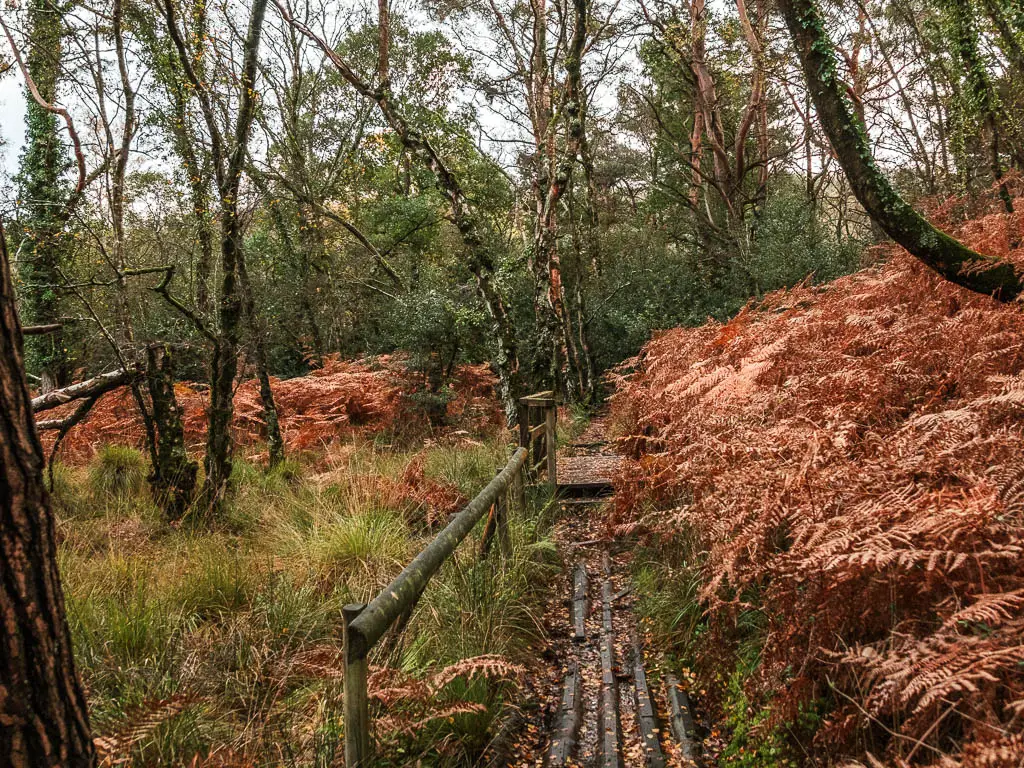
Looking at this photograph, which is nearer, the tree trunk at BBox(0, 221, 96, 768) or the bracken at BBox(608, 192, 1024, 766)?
the tree trunk at BBox(0, 221, 96, 768)

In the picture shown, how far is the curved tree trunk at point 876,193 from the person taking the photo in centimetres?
470

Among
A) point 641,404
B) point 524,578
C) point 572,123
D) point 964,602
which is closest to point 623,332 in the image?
point 572,123

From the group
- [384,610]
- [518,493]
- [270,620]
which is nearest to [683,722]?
[384,610]

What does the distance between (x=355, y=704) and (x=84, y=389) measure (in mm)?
4629

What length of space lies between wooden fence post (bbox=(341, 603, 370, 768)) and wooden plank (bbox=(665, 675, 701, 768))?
1567mm

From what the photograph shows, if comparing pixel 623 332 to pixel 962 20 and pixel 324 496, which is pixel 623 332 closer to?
pixel 962 20

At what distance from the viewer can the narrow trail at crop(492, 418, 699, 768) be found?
309 cm

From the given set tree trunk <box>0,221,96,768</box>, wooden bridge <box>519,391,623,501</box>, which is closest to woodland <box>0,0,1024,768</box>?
tree trunk <box>0,221,96,768</box>

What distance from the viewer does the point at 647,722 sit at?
10.8 feet

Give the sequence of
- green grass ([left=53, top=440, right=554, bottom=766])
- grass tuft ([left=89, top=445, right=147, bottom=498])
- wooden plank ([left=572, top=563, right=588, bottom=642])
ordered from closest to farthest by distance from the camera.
→ green grass ([left=53, top=440, right=554, bottom=766])
wooden plank ([left=572, top=563, right=588, bottom=642])
grass tuft ([left=89, top=445, right=147, bottom=498])

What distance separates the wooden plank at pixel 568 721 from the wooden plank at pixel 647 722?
326mm

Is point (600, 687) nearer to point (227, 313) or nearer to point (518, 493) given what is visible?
point (518, 493)

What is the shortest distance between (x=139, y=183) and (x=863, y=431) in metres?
14.4

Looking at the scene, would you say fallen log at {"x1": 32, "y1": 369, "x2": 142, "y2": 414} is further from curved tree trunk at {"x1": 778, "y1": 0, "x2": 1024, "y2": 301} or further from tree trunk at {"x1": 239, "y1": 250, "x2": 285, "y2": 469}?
curved tree trunk at {"x1": 778, "y1": 0, "x2": 1024, "y2": 301}
